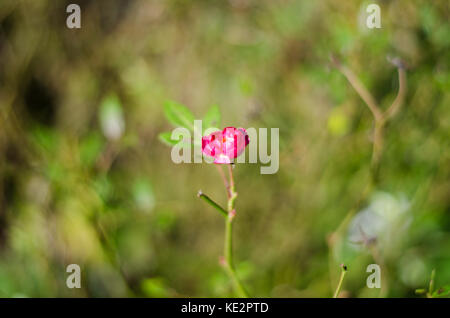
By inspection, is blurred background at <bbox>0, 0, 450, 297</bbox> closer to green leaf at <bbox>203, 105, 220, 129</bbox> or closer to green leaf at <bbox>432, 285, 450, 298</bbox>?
green leaf at <bbox>432, 285, 450, 298</bbox>

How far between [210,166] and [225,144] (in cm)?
94

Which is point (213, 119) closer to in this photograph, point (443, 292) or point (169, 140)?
point (169, 140)

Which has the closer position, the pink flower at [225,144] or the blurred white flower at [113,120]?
the pink flower at [225,144]

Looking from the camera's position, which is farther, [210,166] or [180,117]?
[210,166]

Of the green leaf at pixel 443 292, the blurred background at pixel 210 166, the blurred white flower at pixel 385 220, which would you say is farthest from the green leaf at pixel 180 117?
the blurred white flower at pixel 385 220

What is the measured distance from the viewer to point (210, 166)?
4.89 ft

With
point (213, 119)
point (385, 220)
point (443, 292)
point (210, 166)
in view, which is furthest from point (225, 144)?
point (210, 166)

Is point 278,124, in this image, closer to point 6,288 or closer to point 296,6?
point 296,6

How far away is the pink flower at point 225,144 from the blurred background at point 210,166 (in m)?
0.37

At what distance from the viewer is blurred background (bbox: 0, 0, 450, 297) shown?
99 centimetres

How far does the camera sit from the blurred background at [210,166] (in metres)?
0.99

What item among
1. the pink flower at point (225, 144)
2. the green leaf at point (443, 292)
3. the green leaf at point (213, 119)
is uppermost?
the green leaf at point (213, 119)

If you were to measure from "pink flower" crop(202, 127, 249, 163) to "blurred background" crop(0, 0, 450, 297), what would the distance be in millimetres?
371

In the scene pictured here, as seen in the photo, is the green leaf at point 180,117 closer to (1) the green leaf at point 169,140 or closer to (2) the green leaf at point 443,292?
(1) the green leaf at point 169,140
